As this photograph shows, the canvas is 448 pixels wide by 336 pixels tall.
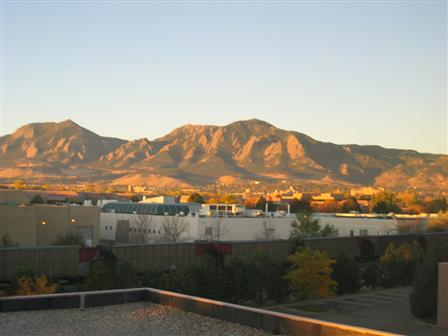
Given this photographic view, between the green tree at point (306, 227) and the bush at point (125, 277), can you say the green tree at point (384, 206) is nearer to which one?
the green tree at point (306, 227)

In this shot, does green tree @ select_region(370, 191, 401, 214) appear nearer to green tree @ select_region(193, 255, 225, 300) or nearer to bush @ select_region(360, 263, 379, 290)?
bush @ select_region(360, 263, 379, 290)

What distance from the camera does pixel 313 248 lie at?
4447 centimetres

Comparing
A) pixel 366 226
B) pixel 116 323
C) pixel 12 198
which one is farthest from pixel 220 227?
pixel 116 323

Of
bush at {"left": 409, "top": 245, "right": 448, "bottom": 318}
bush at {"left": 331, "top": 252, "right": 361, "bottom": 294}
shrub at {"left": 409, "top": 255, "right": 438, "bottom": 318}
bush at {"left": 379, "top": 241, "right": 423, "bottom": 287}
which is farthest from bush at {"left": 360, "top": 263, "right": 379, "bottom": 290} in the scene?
shrub at {"left": 409, "top": 255, "right": 438, "bottom": 318}

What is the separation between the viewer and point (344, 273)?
41625 mm

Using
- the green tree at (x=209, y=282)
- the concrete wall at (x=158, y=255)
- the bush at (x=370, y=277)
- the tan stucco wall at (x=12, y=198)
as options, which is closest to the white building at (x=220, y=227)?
the tan stucco wall at (x=12, y=198)

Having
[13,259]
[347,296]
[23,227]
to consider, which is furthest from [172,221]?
[13,259]

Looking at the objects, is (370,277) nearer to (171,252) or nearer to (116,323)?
(171,252)

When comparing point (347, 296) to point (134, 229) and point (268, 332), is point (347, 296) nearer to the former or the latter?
point (268, 332)

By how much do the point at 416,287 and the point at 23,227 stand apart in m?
34.2

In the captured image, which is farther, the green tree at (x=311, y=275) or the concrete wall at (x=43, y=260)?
the green tree at (x=311, y=275)

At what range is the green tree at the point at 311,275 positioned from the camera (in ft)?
123

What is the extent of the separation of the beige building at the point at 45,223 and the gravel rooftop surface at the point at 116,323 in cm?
3780

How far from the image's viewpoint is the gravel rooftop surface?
48.4ft
